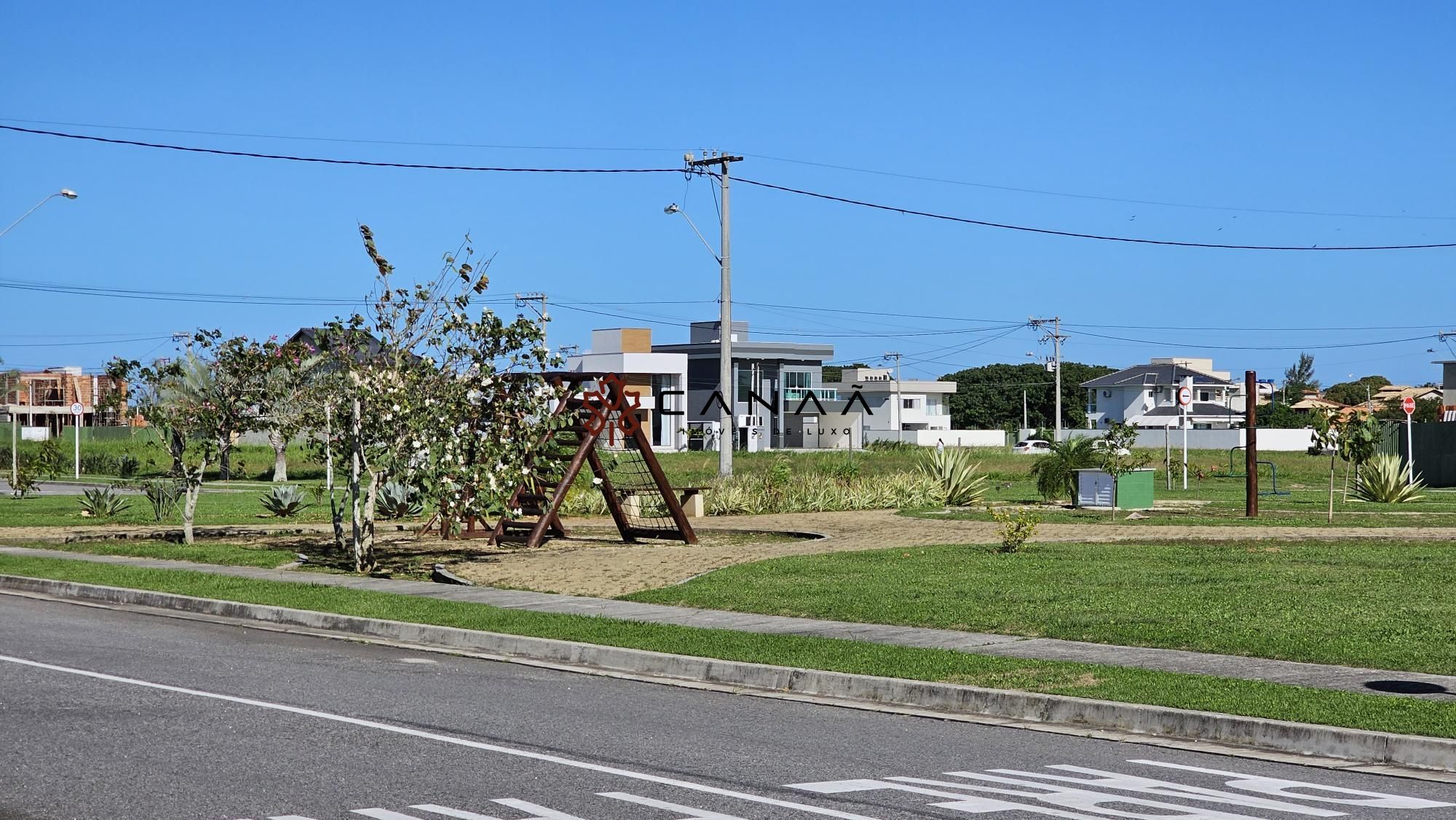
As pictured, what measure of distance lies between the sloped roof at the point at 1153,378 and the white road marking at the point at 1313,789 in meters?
116

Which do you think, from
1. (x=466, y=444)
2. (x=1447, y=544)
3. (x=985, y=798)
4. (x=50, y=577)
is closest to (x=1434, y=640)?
(x=985, y=798)

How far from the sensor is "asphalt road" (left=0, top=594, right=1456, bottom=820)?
25.0ft

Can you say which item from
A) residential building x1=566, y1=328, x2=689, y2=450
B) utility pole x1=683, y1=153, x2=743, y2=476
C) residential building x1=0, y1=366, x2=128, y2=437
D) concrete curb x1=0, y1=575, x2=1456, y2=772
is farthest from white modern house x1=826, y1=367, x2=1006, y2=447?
concrete curb x1=0, y1=575, x2=1456, y2=772

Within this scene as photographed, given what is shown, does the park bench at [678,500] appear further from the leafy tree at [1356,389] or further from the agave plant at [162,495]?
the leafy tree at [1356,389]

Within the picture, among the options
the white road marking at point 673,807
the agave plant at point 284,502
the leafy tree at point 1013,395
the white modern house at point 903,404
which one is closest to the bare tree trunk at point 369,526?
the agave plant at point 284,502

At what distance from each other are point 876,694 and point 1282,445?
301 feet

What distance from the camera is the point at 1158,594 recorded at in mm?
15875

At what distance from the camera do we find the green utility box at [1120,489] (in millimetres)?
31875

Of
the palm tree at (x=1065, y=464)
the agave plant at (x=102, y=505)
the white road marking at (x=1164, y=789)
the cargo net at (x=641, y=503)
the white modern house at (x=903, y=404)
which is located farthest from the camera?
the white modern house at (x=903, y=404)

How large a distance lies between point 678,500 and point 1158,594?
54.1 feet

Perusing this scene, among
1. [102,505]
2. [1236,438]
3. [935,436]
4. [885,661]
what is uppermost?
[935,436]

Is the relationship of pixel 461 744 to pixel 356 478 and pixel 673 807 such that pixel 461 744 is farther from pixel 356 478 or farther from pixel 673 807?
pixel 356 478

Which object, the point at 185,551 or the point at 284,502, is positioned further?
the point at 284,502

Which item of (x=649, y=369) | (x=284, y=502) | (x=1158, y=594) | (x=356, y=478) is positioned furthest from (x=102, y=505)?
(x=649, y=369)
